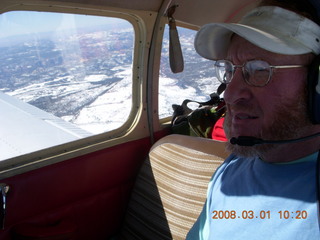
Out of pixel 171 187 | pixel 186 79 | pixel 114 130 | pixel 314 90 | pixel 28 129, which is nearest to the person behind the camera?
pixel 314 90

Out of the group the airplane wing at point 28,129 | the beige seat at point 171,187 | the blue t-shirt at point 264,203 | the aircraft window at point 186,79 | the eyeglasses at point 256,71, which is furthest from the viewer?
the aircraft window at point 186,79

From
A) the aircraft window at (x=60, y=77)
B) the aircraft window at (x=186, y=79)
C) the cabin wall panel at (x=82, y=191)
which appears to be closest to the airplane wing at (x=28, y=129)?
the aircraft window at (x=60, y=77)

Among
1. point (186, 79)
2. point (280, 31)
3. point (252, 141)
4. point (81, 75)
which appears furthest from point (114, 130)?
point (280, 31)

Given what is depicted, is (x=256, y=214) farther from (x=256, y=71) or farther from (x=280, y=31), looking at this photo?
(x=280, y=31)

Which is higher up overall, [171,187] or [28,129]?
[28,129]

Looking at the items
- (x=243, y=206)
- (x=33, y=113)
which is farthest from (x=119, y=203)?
(x=243, y=206)

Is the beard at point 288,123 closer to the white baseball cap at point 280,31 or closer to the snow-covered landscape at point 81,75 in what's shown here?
the white baseball cap at point 280,31

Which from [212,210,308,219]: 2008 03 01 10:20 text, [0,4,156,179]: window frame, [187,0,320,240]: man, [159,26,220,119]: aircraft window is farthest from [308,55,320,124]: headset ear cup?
[159,26,220,119]: aircraft window
